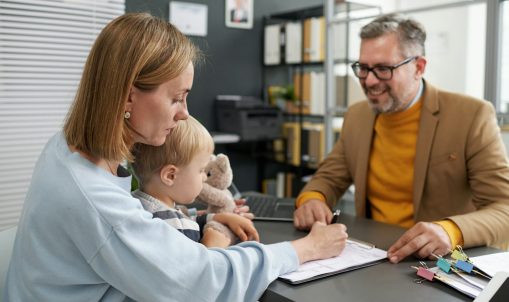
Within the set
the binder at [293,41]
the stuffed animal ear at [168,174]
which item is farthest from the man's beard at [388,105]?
the binder at [293,41]

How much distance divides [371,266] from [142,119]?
64 centimetres

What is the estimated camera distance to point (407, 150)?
1.91 m

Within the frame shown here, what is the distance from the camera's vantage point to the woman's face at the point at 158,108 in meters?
1.03

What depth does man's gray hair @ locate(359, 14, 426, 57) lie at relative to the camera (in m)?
1.87

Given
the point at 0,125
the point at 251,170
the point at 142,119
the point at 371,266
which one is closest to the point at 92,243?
the point at 142,119

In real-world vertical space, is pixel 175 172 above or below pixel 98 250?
above

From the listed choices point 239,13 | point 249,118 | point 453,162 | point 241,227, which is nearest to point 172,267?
point 241,227

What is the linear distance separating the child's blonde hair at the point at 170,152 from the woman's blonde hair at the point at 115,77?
170 millimetres

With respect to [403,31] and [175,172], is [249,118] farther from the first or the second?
[175,172]

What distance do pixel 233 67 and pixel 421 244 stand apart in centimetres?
342

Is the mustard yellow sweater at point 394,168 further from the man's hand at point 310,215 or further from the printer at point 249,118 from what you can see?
the printer at point 249,118

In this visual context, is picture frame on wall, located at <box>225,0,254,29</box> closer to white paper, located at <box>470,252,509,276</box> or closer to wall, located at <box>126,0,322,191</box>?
wall, located at <box>126,0,322,191</box>

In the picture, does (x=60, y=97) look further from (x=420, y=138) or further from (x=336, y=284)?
(x=336, y=284)

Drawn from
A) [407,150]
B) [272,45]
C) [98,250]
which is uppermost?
[272,45]
